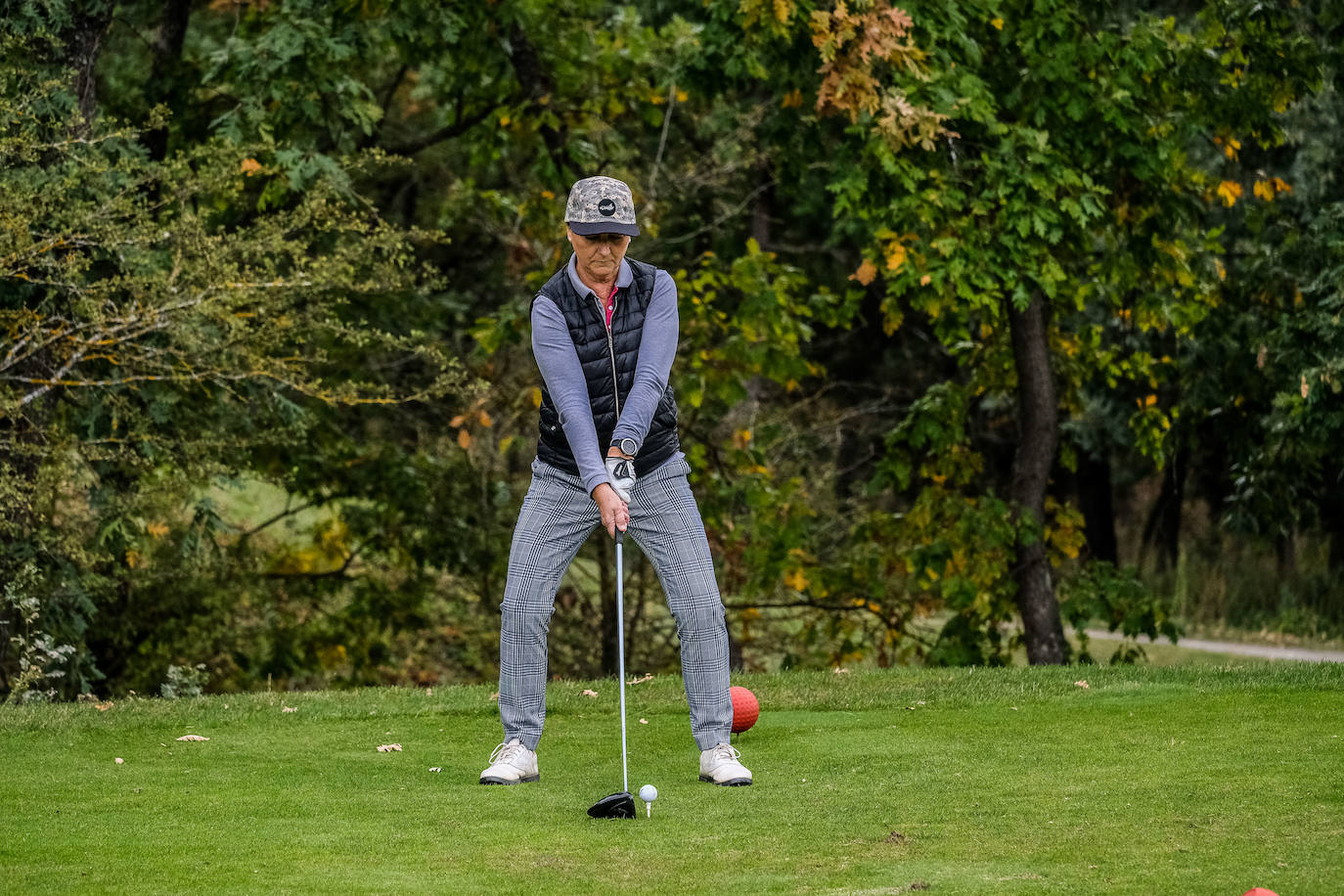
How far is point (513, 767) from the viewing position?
18.5 ft

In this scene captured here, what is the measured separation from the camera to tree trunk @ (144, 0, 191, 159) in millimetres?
13430

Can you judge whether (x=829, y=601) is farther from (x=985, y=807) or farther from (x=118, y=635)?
(x=985, y=807)

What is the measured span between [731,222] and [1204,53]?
20.9ft

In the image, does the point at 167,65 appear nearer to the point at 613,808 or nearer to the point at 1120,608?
the point at 1120,608

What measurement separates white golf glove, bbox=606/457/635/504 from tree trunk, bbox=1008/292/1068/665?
7728mm

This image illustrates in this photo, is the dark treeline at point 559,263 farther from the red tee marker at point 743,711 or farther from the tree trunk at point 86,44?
the red tee marker at point 743,711

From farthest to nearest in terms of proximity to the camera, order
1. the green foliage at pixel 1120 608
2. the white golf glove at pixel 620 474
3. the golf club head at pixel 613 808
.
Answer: the green foliage at pixel 1120 608 → the white golf glove at pixel 620 474 → the golf club head at pixel 613 808

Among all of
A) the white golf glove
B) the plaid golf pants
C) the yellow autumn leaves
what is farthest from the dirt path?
the white golf glove

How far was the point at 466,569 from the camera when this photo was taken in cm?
1611

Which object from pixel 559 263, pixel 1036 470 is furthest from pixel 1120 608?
pixel 559 263

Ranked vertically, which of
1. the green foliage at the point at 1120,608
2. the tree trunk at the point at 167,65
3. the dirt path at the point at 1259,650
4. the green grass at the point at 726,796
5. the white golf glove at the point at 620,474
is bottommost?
the dirt path at the point at 1259,650

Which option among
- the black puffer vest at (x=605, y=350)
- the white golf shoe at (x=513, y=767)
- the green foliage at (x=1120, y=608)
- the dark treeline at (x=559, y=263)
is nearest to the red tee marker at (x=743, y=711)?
the white golf shoe at (x=513, y=767)

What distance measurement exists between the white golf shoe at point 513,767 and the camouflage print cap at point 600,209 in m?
1.84

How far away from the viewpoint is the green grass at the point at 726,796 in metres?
4.27
